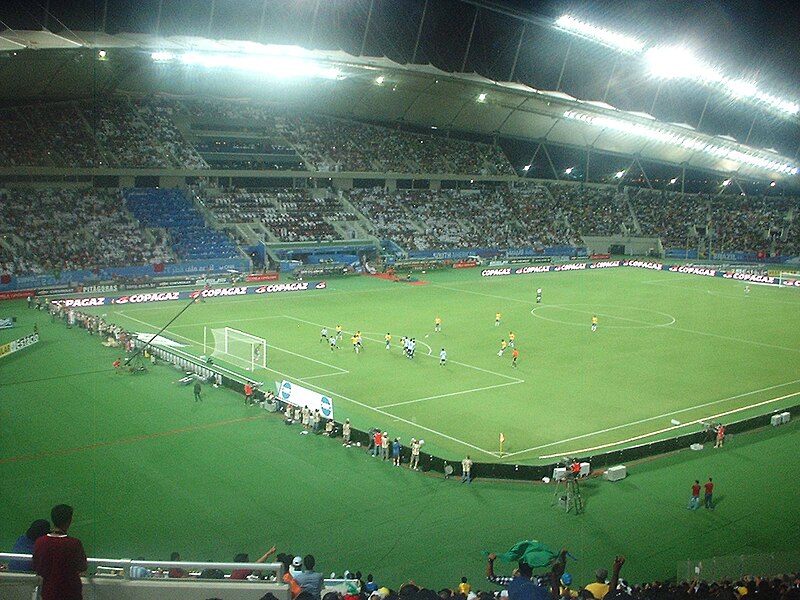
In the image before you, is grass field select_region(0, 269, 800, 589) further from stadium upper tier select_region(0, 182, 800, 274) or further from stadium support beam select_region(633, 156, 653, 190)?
stadium support beam select_region(633, 156, 653, 190)

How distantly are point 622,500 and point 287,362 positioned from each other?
2034 centimetres

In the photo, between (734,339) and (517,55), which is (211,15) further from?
(734,339)

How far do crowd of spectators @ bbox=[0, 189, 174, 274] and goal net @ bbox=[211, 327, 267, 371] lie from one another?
23.6 metres

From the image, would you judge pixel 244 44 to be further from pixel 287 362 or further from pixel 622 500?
pixel 622 500

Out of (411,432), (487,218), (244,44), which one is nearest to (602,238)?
(487,218)

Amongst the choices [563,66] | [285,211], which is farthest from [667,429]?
→ [285,211]

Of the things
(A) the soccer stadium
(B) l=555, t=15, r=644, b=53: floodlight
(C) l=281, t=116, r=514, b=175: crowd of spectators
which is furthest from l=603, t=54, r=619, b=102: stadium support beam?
(C) l=281, t=116, r=514, b=175: crowd of spectators

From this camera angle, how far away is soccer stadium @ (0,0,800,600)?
19.4 meters

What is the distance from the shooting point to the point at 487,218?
9269 cm

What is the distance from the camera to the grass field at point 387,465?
19328 mm

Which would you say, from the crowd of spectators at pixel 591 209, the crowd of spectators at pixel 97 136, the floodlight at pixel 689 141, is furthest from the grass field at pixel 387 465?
the crowd of spectators at pixel 591 209

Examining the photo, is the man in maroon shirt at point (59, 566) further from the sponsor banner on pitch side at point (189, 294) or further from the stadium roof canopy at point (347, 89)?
the stadium roof canopy at point (347, 89)

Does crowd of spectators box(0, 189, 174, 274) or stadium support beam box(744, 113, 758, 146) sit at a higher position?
stadium support beam box(744, 113, 758, 146)

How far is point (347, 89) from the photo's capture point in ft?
266
